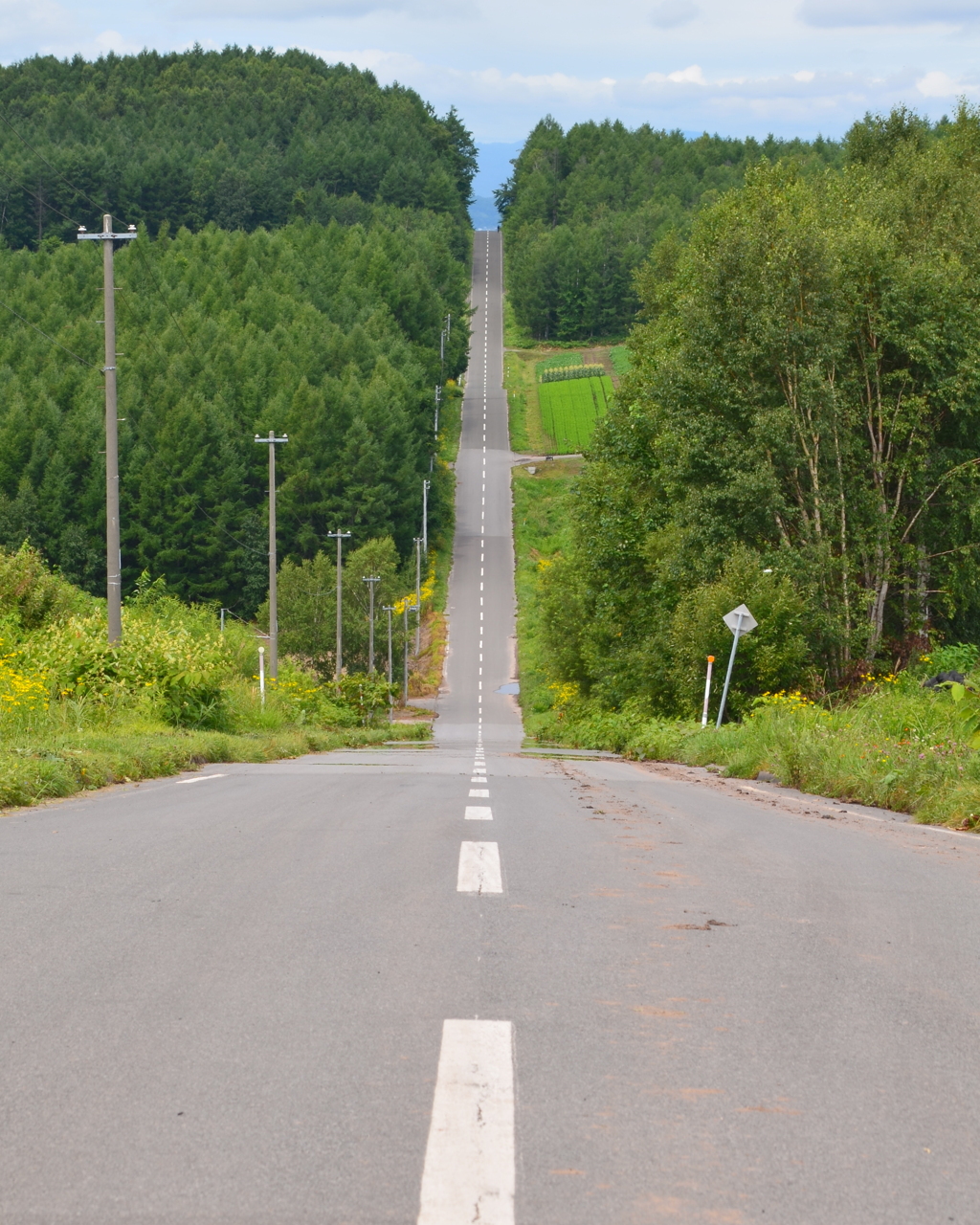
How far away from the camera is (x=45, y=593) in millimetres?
24672

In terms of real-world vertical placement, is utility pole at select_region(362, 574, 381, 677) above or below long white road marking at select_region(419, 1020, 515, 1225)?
below

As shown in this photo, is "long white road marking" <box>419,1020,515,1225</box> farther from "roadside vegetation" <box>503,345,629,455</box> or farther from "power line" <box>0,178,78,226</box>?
"power line" <box>0,178,78,226</box>

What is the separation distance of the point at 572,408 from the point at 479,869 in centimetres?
12657

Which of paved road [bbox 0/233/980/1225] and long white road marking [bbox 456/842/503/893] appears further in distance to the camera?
long white road marking [bbox 456/842/503/893]


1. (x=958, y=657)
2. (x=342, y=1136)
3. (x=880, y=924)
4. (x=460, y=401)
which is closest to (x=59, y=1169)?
(x=342, y=1136)

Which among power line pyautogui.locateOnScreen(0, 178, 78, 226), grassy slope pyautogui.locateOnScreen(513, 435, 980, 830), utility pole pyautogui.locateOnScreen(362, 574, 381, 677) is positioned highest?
power line pyautogui.locateOnScreen(0, 178, 78, 226)

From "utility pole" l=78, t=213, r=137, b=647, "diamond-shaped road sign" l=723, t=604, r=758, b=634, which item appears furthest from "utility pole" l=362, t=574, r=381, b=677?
"diamond-shaped road sign" l=723, t=604, r=758, b=634

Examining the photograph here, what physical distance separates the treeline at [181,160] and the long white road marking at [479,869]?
520 ft

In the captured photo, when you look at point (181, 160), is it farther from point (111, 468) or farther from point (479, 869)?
point (479, 869)

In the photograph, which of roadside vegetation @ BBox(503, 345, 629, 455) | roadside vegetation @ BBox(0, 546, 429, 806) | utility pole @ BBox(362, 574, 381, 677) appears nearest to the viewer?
roadside vegetation @ BBox(0, 546, 429, 806)

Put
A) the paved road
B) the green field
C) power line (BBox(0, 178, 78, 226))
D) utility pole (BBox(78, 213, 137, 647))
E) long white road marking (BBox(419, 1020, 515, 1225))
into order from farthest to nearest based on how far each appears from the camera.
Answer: power line (BBox(0, 178, 78, 226)) → the green field → utility pole (BBox(78, 213, 137, 647)) → the paved road → long white road marking (BBox(419, 1020, 515, 1225))

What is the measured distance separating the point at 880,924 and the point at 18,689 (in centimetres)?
1259

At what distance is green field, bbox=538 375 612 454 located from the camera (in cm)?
12381

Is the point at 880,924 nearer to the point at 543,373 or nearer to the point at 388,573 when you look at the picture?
the point at 388,573
